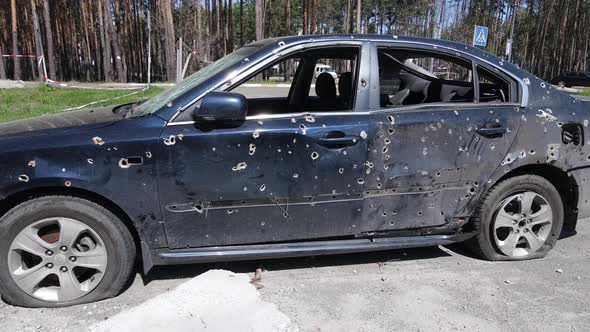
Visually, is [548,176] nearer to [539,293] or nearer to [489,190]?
[489,190]

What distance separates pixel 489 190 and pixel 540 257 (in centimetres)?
85

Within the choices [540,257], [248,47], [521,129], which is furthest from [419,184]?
[248,47]

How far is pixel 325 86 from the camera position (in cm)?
427

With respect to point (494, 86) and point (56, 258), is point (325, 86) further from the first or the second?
point (56, 258)

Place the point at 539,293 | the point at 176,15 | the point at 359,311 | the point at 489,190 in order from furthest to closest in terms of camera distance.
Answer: the point at 176,15 < the point at 489,190 < the point at 539,293 < the point at 359,311

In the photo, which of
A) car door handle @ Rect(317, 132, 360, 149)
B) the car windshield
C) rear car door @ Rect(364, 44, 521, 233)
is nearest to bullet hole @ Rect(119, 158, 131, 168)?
the car windshield

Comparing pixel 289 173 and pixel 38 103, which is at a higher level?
pixel 289 173

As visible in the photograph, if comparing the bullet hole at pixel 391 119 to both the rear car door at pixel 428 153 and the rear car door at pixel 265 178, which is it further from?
the rear car door at pixel 265 178

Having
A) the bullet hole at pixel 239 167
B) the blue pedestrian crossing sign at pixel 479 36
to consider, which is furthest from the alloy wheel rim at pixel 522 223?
the blue pedestrian crossing sign at pixel 479 36

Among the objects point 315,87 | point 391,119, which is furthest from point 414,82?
point 391,119

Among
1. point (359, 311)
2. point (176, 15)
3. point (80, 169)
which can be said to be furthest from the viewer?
point (176, 15)

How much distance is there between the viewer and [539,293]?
129 inches

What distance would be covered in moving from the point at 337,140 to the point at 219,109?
0.82m

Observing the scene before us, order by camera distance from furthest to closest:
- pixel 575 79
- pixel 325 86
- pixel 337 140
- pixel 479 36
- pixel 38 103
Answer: pixel 575 79
pixel 479 36
pixel 38 103
pixel 325 86
pixel 337 140
